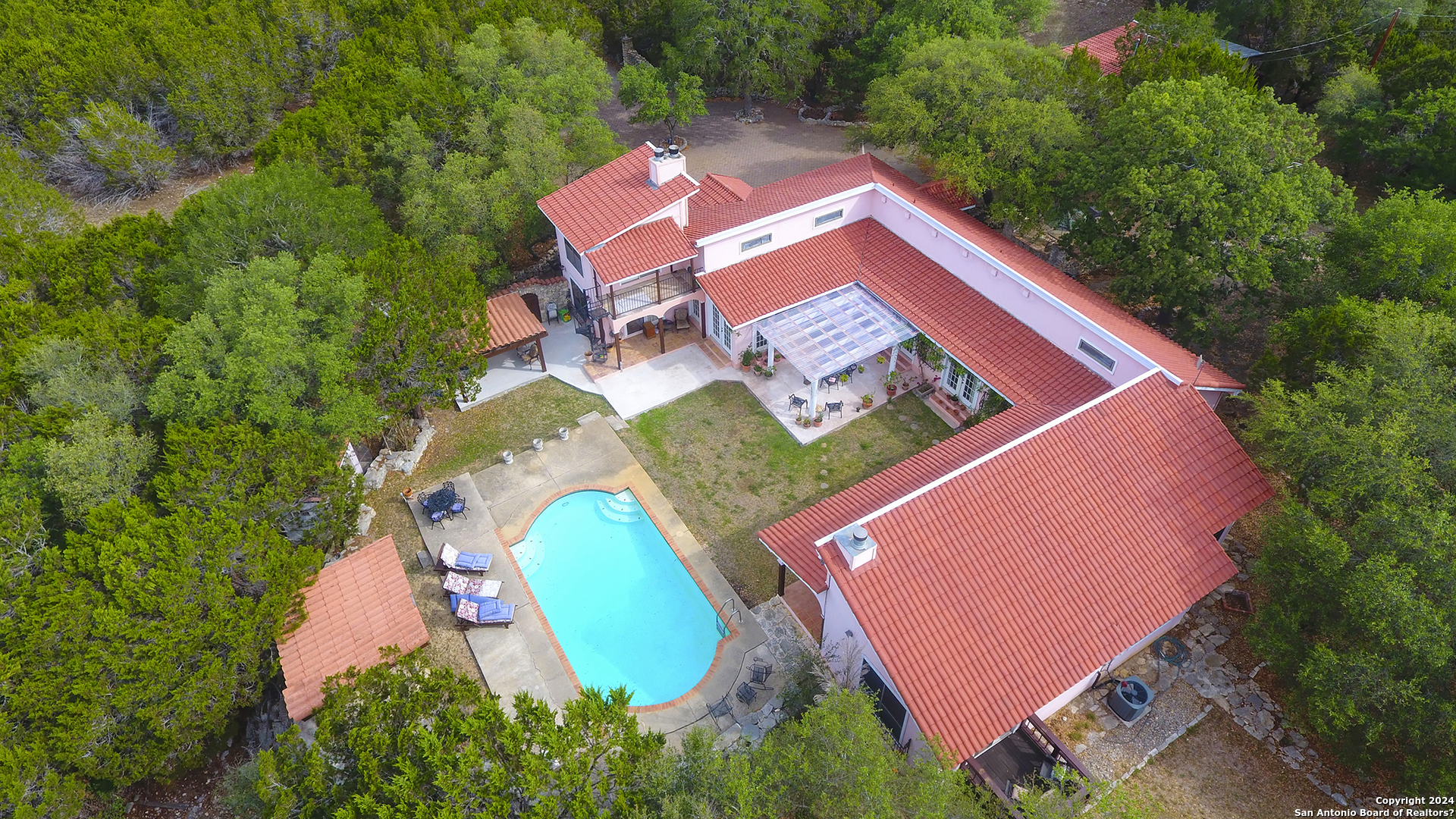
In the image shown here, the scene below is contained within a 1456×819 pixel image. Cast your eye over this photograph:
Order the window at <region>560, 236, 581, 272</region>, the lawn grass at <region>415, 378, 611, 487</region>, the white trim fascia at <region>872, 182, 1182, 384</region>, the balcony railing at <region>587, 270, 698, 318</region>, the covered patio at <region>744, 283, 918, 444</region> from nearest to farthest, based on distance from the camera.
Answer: the white trim fascia at <region>872, 182, 1182, 384</region> → the lawn grass at <region>415, 378, 611, 487</region> → the covered patio at <region>744, 283, 918, 444</region> → the balcony railing at <region>587, 270, 698, 318</region> → the window at <region>560, 236, 581, 272</region>

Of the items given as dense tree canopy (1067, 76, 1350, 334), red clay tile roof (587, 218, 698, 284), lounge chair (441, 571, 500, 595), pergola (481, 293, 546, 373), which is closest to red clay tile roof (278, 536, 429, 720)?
lounge chair (441, 571, 500, 595)

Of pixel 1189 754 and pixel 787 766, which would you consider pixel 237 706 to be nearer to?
pixel 787 766

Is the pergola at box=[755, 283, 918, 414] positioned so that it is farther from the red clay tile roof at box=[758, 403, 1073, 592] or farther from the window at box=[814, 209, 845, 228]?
the red clay tile roof at box=[758, 403, 1073, 592]

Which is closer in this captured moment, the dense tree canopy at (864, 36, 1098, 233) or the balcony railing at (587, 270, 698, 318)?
the balcony railing at (587, 270, 698, 318)

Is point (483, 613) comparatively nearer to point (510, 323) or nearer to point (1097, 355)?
point (510, 323)

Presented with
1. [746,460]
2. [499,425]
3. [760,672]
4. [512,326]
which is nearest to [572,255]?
[512,326]
